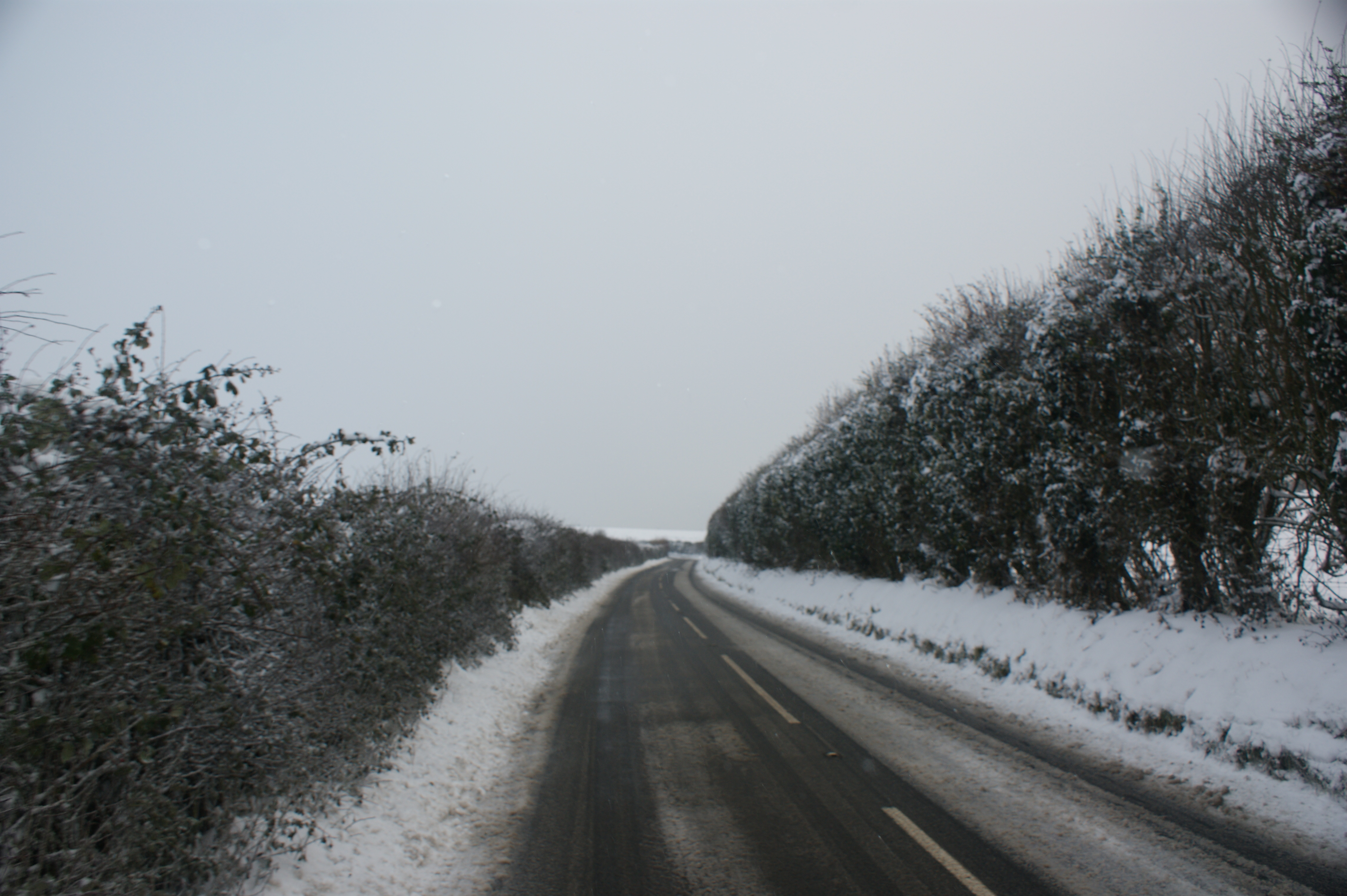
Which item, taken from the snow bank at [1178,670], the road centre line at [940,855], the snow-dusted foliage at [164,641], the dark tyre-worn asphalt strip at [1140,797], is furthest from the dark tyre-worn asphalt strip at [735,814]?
the snow bank at [1178,670]

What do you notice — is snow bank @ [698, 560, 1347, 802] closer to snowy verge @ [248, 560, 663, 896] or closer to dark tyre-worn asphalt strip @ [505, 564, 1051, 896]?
dark tyre-worn asphalt strip @ [505, 564, 1051, 896]

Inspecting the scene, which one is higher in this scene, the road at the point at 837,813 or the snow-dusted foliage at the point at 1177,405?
the snow-dusted foliage at the point at 1177,405

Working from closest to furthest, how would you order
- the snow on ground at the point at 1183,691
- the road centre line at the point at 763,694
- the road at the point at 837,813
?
the road at the point at 837,813, the snow on ground at the point at 1183,691, the road centre line at the point at 763,694

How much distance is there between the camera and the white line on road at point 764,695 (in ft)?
25.5

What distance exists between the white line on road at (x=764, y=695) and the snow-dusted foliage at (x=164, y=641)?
454cm

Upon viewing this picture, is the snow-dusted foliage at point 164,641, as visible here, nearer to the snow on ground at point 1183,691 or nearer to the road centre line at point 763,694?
the road centre line at point 763,694

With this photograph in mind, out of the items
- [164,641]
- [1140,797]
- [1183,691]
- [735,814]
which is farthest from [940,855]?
[164,641]

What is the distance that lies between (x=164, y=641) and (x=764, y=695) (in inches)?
292

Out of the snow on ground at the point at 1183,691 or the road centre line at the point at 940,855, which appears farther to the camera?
the snow on ground at the point at 1183,691

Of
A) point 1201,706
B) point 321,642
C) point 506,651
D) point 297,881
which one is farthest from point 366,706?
point 1201,706

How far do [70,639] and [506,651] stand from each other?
389 inches

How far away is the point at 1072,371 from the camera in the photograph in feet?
28.3

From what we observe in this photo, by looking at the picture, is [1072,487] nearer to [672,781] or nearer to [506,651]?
[672,781]

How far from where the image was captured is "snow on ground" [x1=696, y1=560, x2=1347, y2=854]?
4922 mm
